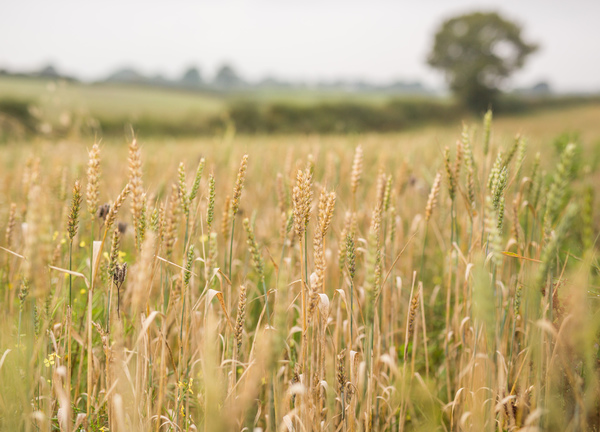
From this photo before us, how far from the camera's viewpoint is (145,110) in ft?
79.4

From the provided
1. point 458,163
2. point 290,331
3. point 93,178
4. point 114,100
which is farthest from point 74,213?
point 114,100

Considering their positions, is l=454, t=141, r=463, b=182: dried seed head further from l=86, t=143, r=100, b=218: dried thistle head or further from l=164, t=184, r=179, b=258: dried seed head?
l=86, t=143, r=100, b=218: dried thistle head

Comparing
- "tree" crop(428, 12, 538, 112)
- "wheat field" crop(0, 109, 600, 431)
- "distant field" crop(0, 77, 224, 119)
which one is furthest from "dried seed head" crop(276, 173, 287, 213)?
"tree" crop(428, 12, 538, 112)

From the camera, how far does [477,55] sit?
40375 millimetres

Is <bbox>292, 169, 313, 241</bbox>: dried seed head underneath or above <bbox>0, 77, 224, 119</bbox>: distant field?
underneath

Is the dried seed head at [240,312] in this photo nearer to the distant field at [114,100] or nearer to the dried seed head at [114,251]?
the dried seed head at [114,251]

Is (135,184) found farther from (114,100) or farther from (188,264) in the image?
(114,100)

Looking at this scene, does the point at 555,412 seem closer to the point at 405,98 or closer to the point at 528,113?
the point at 405,98

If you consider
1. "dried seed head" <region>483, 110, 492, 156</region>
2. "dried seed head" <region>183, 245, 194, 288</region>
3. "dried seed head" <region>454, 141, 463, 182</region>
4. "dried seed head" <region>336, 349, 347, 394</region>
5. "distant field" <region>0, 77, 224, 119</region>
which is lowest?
"dried seed head" <region>336, 349, 347, 394</region>

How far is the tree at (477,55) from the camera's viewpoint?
126 ft

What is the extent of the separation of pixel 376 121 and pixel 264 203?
28825 millimetres

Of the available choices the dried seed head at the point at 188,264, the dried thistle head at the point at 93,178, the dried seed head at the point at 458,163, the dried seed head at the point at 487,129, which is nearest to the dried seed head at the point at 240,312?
the dried seed head at the point at 188,264

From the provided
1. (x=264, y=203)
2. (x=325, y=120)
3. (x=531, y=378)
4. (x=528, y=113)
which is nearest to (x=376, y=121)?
(x=325, y=120)

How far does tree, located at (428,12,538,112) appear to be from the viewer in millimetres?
38500
